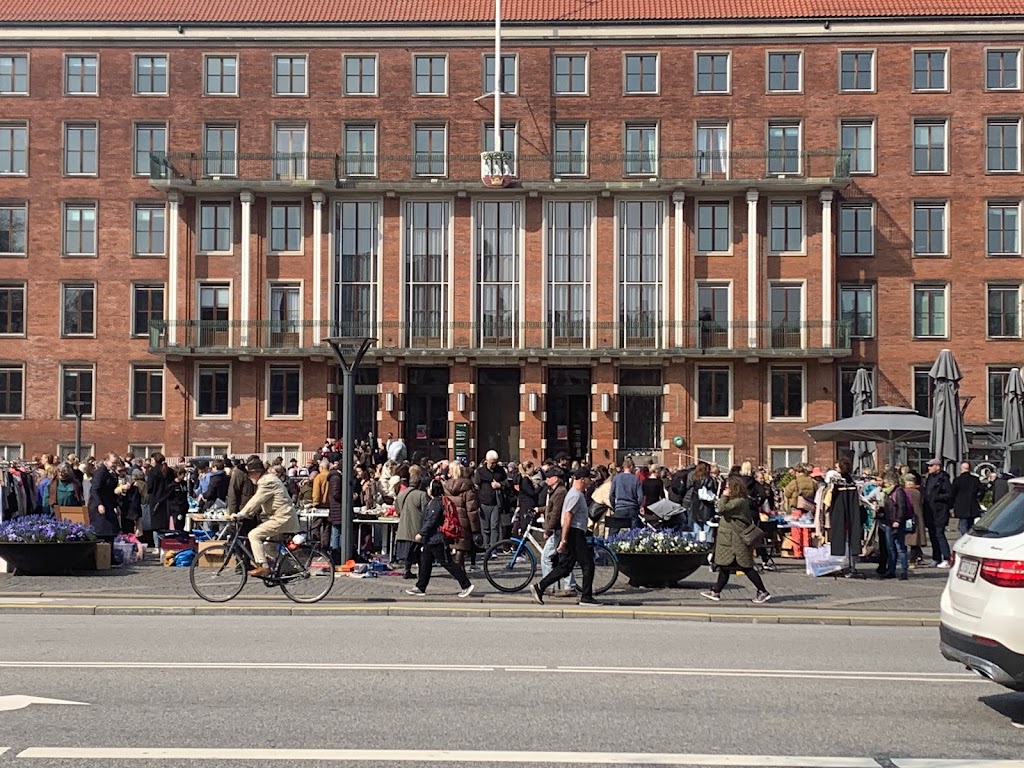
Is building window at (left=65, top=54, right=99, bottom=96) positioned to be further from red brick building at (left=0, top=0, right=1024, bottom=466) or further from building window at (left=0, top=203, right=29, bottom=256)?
building window at (left=0, top=203, right=29, bottom=256)

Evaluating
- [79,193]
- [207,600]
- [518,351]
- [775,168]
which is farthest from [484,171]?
[207,600]

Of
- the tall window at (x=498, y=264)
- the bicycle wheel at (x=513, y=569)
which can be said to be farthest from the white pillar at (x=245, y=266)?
the bicycle wheel at (x=513, y=569)

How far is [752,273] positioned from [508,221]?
9.33 m

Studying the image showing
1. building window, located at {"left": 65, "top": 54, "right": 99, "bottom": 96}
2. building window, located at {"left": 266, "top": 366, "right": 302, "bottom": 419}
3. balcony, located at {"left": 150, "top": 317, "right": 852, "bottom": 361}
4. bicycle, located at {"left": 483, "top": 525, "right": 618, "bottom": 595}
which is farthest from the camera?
building window, located at {"left": 65, "top": 54, "right": 99, "bottom": 96}

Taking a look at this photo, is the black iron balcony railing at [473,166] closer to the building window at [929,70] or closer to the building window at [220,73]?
the building window at [220,73]

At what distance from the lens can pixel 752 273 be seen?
49.2m

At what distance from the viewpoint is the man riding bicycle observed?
55.9 ft

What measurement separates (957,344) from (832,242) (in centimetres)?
646

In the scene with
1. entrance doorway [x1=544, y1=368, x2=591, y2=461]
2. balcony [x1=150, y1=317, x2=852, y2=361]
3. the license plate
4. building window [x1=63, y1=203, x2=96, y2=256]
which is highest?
building window [x1=63, y1=203, x2=96, y2=256]

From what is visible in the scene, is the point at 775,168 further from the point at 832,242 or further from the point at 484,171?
the point at 484,171

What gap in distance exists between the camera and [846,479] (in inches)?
861

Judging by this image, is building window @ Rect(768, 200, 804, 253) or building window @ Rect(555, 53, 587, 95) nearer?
building window @ Rect(768, 200, 804, 253)

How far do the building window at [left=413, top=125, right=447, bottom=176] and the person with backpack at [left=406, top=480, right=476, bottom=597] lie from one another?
33007 mm

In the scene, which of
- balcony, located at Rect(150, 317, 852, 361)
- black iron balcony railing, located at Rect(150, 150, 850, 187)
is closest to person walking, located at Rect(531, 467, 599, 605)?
balcony, located at Rect(150, 317, 852, 361)
